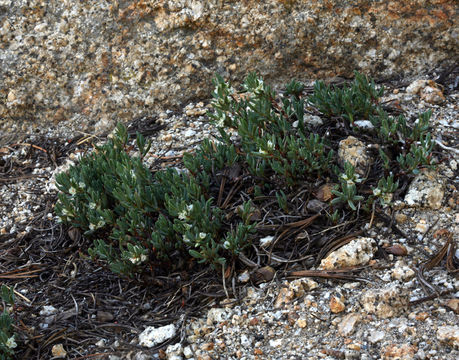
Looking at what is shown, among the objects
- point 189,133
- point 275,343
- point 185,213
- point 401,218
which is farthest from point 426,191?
point 189,133

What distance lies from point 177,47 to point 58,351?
2.80m

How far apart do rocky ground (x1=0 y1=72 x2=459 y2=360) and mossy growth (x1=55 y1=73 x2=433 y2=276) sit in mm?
199

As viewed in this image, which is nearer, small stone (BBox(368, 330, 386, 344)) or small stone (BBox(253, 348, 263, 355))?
small stone (BBox(368, 330, 386, 344))

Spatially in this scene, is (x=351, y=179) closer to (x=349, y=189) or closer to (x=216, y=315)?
(x=349, y=189)

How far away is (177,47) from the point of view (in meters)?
4.75

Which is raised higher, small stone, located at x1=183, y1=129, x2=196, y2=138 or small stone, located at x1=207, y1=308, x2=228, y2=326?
small stone, located at x1=183, y1=129, x2=196, y2=138

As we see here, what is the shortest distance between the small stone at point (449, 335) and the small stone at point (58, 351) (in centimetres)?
193

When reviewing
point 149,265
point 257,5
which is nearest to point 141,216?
point 149,265

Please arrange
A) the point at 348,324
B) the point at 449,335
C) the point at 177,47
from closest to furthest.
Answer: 1. the point at 449,335
2. the point at 348,324
3. the point at 177,47

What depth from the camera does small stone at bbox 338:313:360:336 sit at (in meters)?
2.66

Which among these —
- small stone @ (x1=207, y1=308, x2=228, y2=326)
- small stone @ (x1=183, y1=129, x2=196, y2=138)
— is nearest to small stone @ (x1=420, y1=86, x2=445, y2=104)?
small stone @ (x1=183, y1=129, x2=196, y2=138)

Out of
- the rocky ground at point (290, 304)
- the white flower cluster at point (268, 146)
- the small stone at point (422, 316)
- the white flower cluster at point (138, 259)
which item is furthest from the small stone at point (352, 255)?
the white flower cluster at point (138, 259)

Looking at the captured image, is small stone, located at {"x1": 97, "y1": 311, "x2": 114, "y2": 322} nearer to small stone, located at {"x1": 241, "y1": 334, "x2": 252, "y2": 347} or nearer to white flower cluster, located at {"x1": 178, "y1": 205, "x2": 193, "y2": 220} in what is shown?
white flower cluster, located at {"x1": 178, "y1": 205, "x2": 193, "y2": 220}

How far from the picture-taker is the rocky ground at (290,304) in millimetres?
2639
